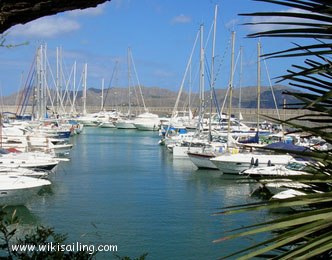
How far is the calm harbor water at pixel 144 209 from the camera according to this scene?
12.6 m

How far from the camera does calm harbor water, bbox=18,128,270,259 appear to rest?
12.6 metres

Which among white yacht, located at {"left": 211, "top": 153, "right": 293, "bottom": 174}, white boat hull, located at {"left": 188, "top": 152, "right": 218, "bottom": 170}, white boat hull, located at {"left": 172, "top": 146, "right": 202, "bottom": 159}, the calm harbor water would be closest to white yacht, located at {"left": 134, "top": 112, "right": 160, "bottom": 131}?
white boat hull, located at {"left": 172, "top": 146, "right": 202, "bottom": 159}

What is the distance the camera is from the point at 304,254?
1.40 meters

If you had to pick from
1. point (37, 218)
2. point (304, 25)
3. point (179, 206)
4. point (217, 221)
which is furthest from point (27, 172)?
point (304, 25)

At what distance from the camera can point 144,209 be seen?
56.1ft

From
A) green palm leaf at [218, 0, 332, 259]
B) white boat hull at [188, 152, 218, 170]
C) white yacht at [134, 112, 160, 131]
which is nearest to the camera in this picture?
green palm leaf at [218, 0, 332, 259]

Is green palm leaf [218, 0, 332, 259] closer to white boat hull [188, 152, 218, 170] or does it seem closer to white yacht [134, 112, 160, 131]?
white boat hull [188, 152, 218, 170]

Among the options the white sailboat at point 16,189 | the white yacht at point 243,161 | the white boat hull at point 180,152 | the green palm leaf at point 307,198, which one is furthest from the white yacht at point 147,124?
the green palm leaf at point 307,198

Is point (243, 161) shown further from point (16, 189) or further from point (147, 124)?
point (147, 124)

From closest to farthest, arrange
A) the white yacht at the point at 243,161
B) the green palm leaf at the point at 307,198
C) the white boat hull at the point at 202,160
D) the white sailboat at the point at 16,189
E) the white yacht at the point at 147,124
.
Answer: the green palm leaf at the point at 307,198, the white sailboat at the point at 16,189, the white yacht at the point at 243,161, the white boat hull at the point at 202,160, the white yacht at the point at 147,124

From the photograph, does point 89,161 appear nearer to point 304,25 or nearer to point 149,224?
point 149,224

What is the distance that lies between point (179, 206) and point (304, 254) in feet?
55.0

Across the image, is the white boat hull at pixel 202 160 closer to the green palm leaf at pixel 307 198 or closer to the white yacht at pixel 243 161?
the white yacht at pixel 243 161

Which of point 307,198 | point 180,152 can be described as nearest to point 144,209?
point 307,198
